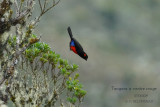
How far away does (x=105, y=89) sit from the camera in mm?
141875

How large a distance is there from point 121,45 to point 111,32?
29.5ft

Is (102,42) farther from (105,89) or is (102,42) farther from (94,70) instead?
(105,89)

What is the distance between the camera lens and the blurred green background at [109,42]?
141000 mm

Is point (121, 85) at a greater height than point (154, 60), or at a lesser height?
lesser

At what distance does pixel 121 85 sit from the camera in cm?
14525

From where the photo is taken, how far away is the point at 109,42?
16700cm

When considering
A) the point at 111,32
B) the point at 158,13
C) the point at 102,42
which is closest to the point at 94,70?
the point at 102,42

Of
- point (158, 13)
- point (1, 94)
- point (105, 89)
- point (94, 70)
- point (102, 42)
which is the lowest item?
point (1, 94)

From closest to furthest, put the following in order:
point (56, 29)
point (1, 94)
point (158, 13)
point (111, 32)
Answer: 1. point (1, 94)
2. point (56, 29)
3. point (111, 32)
4. point (158, 13)

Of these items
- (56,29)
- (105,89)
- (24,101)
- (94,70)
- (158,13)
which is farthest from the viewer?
(158,13)

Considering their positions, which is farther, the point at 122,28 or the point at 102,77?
the point at 122,28

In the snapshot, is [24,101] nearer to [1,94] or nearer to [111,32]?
[1,94]

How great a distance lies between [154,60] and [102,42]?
22937 mm

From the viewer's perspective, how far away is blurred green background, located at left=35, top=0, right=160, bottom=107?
14100 cm
